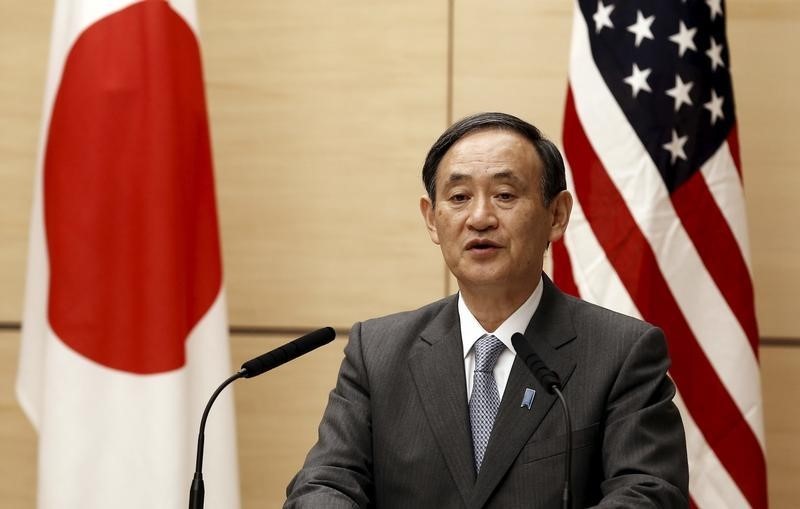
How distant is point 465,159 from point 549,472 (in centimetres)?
66

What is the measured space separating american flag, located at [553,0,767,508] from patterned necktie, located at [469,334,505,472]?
3.08 feet

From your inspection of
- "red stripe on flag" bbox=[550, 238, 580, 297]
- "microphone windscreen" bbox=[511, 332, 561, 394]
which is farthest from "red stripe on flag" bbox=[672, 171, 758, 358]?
"microphone windscreen" bbox=[511, 332, 561, 394]

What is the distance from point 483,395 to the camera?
7.07 feet

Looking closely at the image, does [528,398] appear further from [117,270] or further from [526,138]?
[117,270]

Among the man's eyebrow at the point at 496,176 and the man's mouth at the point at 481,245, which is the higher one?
the man's eyebrow at the point at 496,176

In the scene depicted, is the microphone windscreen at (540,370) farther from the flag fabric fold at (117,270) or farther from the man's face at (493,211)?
the flag fabric fold at (117,270)

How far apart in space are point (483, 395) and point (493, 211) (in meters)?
0.38

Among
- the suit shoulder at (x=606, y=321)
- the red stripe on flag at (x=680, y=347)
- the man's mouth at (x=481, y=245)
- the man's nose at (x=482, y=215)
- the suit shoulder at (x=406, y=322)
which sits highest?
the man's nose at (x=482, y=215)

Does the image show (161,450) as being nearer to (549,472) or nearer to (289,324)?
(289,324)

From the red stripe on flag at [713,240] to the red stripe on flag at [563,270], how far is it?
1.15ft

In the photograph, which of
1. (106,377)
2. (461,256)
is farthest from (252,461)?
(461,256)

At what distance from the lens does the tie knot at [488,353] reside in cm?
219

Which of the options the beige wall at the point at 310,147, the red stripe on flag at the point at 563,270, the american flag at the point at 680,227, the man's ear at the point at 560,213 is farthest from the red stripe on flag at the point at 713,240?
the man's ear at the point at 560,213

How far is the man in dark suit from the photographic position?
2008 mm
